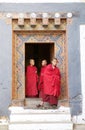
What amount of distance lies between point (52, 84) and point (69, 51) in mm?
804

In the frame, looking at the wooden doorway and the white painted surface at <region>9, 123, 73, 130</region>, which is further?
the wooden doorway

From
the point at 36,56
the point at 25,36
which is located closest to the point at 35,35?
the point at 25,36

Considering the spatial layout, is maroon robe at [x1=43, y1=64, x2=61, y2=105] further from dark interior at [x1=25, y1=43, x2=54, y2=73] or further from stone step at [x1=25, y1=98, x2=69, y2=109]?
dark interior at [x1=25, y1=43, x2=54, y2=73]

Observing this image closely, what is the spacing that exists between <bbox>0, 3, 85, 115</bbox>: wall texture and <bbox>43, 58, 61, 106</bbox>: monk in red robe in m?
0.28

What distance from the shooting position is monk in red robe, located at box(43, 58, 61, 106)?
367 inches

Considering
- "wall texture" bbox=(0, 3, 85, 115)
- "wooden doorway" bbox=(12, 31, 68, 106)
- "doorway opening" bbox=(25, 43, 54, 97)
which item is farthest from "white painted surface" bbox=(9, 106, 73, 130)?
"doorway opening" bbox=(25, 43, 54, 97)

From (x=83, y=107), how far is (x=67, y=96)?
0.43 meters

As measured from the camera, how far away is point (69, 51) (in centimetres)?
941

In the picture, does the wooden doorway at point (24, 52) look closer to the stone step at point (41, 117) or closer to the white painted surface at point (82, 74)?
the white painted surface at point (82, 74)

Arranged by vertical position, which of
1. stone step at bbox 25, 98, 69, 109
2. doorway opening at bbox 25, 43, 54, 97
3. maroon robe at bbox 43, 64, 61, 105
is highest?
doorway opening at bbox 25, 43, 54, 97

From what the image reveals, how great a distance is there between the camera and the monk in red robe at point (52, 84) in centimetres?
932

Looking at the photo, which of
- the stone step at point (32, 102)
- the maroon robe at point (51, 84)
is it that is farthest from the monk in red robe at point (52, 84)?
the stone step at point (32, 102)

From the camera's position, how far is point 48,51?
38.9 ft

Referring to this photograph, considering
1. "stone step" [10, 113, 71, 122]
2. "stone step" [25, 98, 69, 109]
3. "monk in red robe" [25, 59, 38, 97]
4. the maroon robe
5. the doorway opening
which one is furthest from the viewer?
the doorway opening
